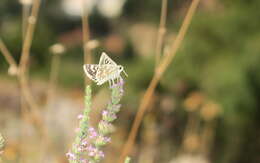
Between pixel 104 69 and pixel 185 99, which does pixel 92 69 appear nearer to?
pixel 104 69

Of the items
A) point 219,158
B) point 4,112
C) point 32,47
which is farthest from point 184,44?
point 32,47

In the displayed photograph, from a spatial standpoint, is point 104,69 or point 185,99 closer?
point 104,69

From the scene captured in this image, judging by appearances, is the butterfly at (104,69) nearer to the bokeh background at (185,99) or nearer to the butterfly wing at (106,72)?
the butterfly wing at (106,72)

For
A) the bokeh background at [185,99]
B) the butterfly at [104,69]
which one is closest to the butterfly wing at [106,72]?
the butterfly at [104,69]

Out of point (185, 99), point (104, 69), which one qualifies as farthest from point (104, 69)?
point (185, 99)

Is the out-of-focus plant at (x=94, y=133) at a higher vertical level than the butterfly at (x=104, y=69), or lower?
lower

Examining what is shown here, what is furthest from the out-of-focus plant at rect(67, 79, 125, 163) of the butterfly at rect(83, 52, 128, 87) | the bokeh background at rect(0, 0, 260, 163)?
the bokeh background at rect(0, 0, 260, 163)

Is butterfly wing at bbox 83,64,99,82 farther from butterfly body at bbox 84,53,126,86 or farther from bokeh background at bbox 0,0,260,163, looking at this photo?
bokeh background at bbox 0,0,260,163

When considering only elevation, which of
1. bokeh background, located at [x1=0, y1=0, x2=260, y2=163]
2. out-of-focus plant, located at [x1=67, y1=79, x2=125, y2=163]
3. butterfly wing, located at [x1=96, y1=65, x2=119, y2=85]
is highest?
bokeh background, located at [x1=0, y1=0, x2=260, y2=163]

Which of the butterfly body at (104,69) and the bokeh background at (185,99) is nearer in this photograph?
the butterfly body at (104,69)

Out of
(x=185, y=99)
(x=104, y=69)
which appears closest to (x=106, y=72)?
(x=104, y=69)

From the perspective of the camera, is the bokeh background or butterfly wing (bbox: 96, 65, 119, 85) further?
the bokeh background

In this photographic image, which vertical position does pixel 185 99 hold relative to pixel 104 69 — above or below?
above
